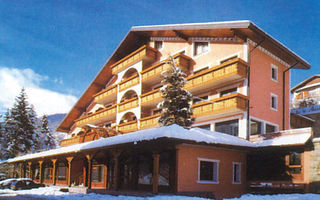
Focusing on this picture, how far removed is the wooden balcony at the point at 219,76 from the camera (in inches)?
945

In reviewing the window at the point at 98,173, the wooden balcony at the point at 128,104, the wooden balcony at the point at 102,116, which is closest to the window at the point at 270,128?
the wooden balcony at the point at 128,104

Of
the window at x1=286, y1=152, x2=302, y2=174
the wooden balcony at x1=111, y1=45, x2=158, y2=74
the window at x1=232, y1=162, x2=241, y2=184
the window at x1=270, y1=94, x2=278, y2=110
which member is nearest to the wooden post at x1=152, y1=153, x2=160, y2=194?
the window at x1=232, y1=162, x2=241, y2=184

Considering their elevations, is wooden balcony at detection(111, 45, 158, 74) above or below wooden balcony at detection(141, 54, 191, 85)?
above

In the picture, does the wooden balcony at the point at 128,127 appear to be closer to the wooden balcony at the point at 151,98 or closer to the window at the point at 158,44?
the wooden balcony at the point at 151,98

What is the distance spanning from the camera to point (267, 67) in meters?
27.5

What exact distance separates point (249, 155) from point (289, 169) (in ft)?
9.54

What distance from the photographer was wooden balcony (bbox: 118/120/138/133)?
33.0 meters

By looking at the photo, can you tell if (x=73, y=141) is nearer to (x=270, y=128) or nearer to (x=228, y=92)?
(x=228, y=92)

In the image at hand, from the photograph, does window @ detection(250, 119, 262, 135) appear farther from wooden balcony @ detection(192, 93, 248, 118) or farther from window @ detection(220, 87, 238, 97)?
window @ detection(220, 87, 238, 97)

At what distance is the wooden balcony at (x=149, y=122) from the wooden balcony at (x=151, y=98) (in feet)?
6.10

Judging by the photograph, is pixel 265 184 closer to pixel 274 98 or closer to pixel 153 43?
pixel 274 98

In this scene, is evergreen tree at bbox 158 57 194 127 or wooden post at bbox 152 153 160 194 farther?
evergreen tree at bbox 158 57 194 127

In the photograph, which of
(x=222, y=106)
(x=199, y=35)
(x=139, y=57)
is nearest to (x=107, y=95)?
(x=139, y=57)

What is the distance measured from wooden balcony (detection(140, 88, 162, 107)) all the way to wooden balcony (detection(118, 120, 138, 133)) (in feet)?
7.36
